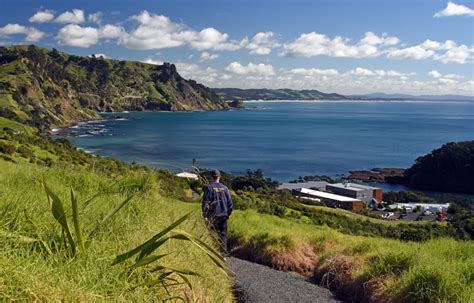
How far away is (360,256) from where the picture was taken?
31.7 feet

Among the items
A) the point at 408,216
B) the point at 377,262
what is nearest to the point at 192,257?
the point at 377,262

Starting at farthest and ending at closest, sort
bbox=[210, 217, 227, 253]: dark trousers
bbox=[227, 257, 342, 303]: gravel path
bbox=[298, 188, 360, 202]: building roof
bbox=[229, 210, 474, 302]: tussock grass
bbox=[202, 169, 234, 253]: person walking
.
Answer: bbox=[298, 188, 360, 202]: building roof, bbox=[210, 217, 227, 253]: dark trousers, bbox=[202, 169, 234, 253]: person walking, bbox=[227, 257, 342, 303]: gravel path, bbox=[229, 210, 474, 302]: tussock grass

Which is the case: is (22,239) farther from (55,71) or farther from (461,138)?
(55,71)

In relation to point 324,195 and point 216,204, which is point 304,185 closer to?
point 324,195

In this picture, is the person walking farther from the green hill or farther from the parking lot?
the green hill

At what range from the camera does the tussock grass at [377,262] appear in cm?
711

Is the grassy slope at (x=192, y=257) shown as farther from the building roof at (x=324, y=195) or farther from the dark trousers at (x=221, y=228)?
the building roof at (x=324, y=195)

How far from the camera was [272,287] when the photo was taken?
8.72 metres

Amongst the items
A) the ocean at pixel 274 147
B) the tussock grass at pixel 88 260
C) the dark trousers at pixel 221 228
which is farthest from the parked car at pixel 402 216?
the tussock grass at pixel 88 260

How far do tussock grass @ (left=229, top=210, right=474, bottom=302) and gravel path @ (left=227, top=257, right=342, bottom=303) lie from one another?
0.48 meters

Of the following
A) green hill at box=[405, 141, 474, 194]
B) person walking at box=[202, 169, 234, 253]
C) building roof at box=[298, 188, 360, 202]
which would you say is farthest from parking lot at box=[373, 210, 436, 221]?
person walking at box=[202, 169, 234, 253]

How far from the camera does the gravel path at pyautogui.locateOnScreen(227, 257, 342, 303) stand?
807 centimetres

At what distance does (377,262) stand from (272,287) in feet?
6.45

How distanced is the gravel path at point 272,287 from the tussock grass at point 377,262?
1.57 feet
